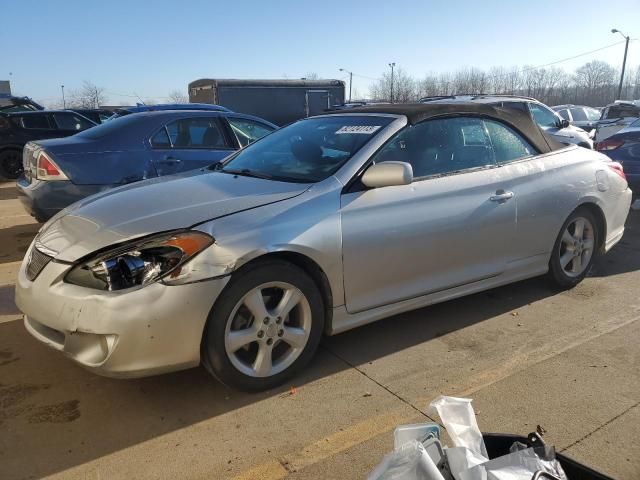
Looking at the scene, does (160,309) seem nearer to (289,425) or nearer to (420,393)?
(289,425)

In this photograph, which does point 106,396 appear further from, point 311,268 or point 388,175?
point 388,175

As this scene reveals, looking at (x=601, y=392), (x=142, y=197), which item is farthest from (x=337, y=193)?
(x=601, y=392)

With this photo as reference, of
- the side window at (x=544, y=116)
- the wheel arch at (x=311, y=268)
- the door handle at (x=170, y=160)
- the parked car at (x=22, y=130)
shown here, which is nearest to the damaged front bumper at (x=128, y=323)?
the wheel arch at (x=311, y=268)

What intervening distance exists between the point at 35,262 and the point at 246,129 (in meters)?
4.16

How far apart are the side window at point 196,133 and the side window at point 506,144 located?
3442mm

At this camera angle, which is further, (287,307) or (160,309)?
(287,307)

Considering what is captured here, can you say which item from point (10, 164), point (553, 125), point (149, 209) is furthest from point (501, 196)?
point (10, 164)

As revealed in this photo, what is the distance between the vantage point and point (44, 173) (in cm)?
559

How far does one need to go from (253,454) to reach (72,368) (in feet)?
4.76

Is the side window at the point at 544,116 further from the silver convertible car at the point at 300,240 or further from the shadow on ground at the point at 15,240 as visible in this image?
the shadow on ground at the point at 15,240

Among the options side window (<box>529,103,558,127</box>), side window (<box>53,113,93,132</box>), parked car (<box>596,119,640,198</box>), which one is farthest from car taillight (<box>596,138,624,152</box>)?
side window (<box>53,113,93,132</box>)

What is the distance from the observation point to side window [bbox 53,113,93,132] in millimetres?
12531

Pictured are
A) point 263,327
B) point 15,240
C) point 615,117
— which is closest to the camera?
point 263,327

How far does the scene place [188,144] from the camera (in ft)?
20.5
